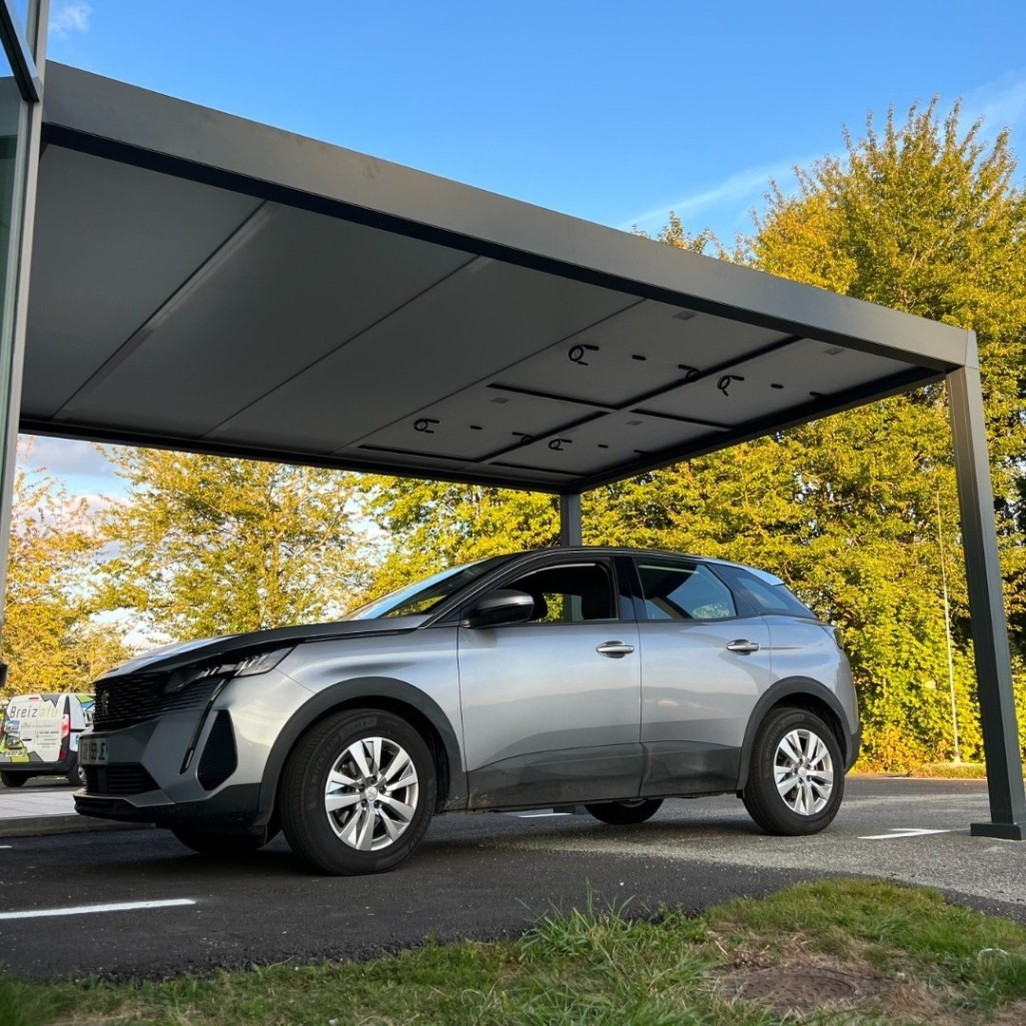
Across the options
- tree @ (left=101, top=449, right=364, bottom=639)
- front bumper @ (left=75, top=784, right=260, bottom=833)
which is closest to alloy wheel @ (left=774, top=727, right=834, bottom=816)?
front bumper @ (left=75, top=784, right=260, bottom=833)

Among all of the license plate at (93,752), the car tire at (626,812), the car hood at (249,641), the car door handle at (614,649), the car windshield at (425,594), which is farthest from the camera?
the car tire at (626,812)

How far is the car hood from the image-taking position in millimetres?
5961

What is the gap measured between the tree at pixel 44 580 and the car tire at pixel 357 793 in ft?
79.7

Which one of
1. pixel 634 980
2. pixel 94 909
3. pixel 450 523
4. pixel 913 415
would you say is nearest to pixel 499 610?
pixel 94 909

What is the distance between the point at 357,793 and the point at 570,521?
630 centimetres

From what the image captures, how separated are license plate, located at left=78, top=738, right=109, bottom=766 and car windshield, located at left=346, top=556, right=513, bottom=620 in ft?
5.05

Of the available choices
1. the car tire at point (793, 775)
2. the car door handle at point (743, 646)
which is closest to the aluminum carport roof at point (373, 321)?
the car door handle at point (743, 646)

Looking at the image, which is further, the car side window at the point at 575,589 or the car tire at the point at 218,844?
the car side window at the point at 575,589

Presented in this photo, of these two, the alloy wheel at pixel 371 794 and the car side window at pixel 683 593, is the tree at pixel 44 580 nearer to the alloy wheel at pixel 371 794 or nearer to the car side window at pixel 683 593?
the car side window at pixel 683 593

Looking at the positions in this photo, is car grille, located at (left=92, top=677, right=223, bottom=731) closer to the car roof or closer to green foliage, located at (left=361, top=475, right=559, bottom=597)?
the car roof

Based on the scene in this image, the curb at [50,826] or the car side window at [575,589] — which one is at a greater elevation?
the car side window at [575,589]

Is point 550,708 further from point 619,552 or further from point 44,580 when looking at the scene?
point 44,580

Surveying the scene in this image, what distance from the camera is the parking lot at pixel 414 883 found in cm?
415

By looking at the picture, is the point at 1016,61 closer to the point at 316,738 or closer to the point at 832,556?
the point at 832,556
